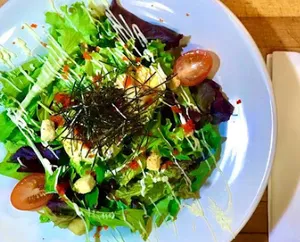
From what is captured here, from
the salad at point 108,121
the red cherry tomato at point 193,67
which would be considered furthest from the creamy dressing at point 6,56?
the red cherry tomato at point 193,67

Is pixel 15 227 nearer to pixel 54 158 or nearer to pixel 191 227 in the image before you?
pixel 54 158

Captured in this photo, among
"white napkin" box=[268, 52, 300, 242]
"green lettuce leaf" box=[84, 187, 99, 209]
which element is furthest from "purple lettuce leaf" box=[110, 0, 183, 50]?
"green lettuce leaf" box=[84, 187, 99, 209]

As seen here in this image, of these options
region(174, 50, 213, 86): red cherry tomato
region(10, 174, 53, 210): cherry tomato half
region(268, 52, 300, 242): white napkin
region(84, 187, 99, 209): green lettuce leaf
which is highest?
region(174, 50, 213, 86): red cherry tomato

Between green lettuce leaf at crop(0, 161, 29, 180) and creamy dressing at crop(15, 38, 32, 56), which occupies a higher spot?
creamy dressing at crop(15, 38, 32, 56)

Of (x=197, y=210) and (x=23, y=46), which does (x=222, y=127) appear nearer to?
(x=197, y=210)

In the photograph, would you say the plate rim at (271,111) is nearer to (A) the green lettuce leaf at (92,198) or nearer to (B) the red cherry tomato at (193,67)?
(B) the red cherry tomato at (193,67)

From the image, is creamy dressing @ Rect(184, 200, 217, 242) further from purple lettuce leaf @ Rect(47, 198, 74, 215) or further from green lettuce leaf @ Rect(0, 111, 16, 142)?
green lettuce leaf @ Rect(0, 111, 16, 142)
